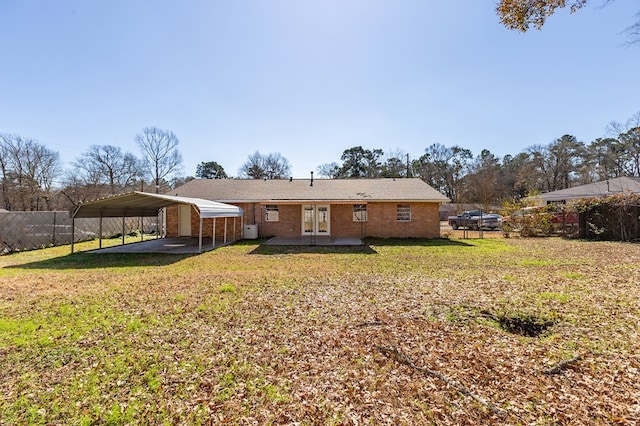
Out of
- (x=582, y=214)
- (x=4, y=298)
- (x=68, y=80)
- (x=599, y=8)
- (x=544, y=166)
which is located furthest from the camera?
(x=544, y=166)

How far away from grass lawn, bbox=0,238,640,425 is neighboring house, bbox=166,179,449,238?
8989mm

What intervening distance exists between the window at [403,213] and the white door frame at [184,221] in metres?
12.1

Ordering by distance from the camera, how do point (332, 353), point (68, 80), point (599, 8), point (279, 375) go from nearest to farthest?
point (279, 375) < point (332, 353) < point (599, 8) < point (68, 80)

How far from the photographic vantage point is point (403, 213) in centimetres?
1659

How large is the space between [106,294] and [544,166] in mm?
50657

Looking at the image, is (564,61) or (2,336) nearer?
(2,336)

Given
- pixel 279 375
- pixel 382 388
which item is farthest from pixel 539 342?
pixel 279 375

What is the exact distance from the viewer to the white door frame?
1750cm

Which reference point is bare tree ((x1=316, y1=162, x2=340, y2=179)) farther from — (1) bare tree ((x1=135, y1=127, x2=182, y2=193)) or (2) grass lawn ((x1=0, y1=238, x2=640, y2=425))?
(2) grass lawn ((x1=0, y1=238, x2=640, y2=425))

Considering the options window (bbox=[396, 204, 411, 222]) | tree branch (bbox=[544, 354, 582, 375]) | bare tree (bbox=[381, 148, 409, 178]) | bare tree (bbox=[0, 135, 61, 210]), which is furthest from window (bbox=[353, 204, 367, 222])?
bare tree (bbox=[0, 135, 61, 210])

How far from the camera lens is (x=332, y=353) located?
359cm

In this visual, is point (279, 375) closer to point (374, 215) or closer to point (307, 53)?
point (307, 53)

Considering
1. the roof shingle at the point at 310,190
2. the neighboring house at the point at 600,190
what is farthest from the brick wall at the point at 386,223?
the neighboring house at the point at 600,190

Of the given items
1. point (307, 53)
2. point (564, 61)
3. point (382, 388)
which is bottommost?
point (382, 388)
